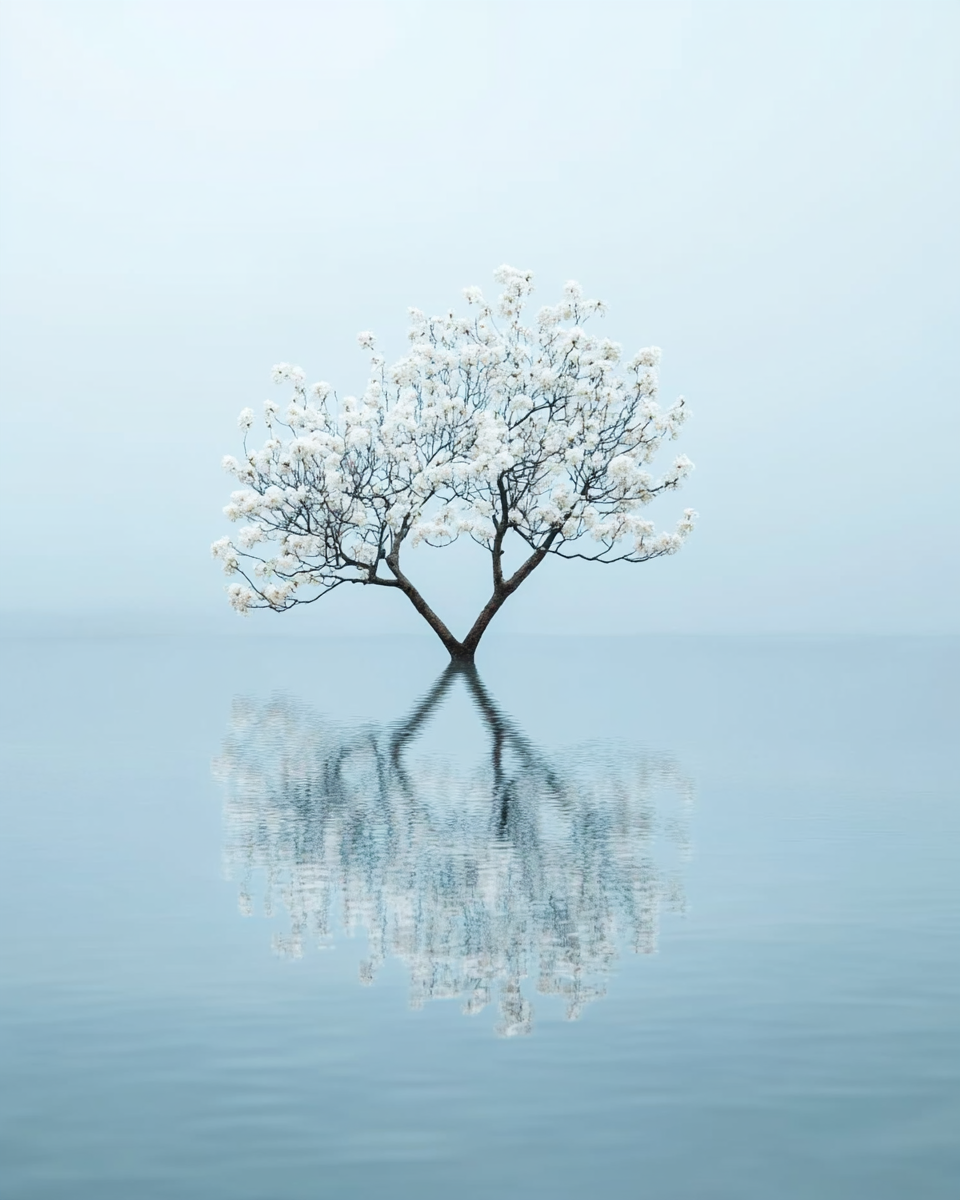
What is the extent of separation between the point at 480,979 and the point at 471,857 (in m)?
3.52

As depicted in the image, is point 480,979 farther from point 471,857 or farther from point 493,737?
point 493,737

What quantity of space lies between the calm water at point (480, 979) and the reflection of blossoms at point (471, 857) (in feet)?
0.15

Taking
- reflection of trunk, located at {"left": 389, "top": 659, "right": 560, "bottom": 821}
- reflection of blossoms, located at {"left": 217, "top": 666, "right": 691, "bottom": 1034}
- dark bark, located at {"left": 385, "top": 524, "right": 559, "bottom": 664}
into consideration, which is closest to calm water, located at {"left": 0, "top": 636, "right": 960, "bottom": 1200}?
reflection of blossoms, located at {"left": 217, "top": 666, "right": 691, "bottom": 1034}

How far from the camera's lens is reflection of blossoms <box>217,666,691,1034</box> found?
772cm

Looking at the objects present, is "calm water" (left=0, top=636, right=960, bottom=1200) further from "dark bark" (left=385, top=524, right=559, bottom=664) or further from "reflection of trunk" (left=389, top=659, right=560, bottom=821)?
"dark bark" (left=385, top=524, right=559, bottom=664)

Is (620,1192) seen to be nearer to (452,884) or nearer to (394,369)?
(452,884)

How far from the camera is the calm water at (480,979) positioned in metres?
5.16

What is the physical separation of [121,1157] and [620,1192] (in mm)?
1861

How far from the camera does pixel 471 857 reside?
1077cm

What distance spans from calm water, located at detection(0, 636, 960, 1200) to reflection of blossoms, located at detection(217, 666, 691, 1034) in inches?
1.7

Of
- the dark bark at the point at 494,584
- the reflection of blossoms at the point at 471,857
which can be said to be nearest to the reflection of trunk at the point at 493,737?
the reflection of blossoms at the point at 471,857

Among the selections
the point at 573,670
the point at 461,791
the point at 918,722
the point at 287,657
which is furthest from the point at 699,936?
the point at 287,657

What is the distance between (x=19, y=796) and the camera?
14727 mm

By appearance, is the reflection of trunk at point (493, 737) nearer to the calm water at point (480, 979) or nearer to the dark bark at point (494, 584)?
the calm water at point (480, 979)
